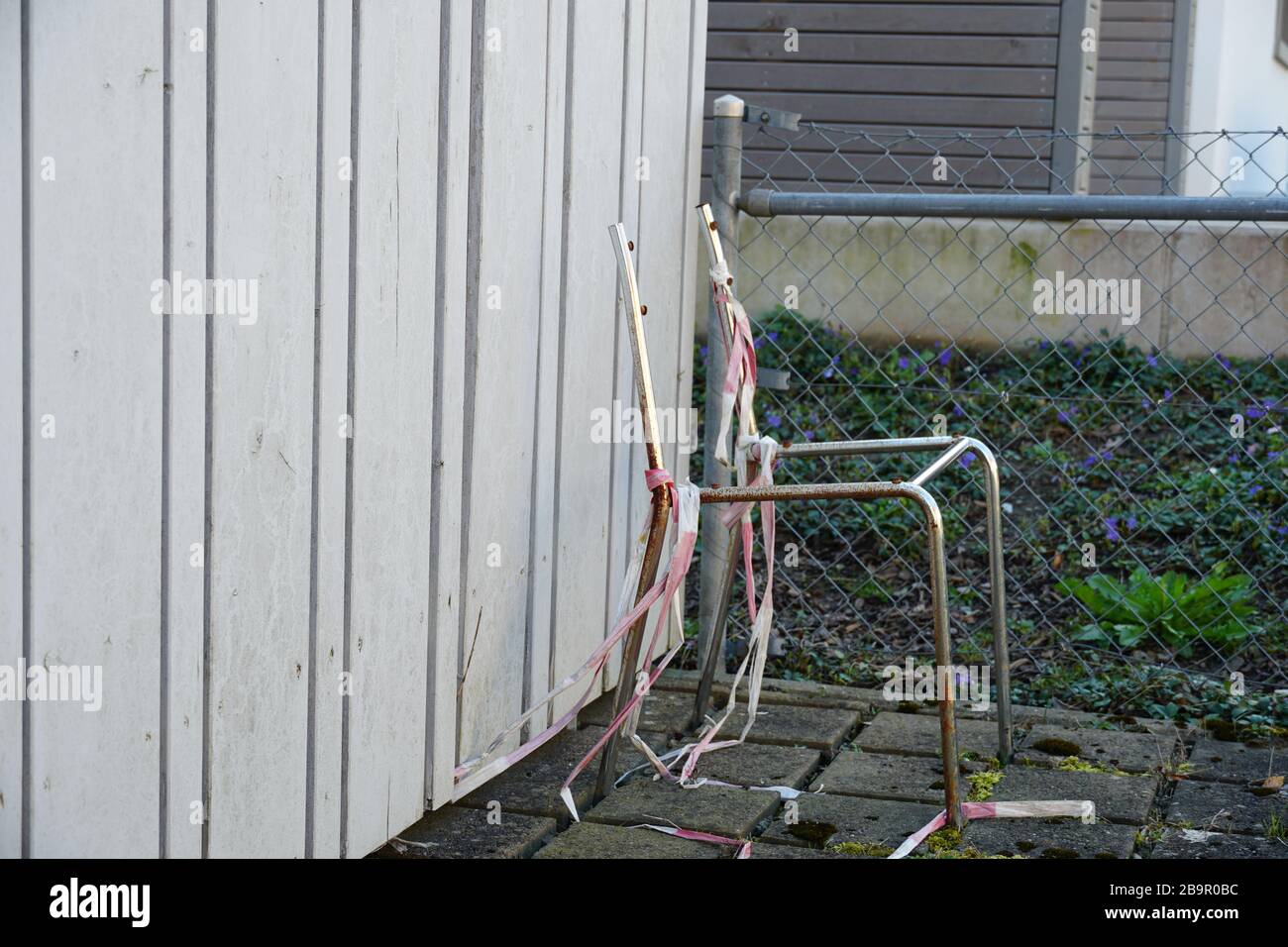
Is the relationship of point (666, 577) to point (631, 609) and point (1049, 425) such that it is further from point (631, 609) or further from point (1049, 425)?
point (1049, 425)

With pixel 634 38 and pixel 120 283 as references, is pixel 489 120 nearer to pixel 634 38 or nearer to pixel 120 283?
pixel 634 38

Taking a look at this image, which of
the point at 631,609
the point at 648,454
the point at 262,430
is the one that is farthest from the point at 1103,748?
the point at 262,430

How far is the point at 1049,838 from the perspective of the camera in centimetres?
263

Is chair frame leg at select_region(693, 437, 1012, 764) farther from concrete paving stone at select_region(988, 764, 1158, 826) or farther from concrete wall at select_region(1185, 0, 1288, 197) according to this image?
concrete wall at select_region(1185, 0, 1288, 197)

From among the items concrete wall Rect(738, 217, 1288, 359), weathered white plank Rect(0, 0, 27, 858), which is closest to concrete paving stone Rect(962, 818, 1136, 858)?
weathered white plank Rect(0, 0, 27, 858)

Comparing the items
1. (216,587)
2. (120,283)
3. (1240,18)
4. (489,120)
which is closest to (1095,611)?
(489,120)

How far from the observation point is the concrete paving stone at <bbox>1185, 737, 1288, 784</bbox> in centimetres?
303

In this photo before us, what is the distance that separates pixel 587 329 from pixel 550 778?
3.10 feet

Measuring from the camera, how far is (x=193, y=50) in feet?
5.87
